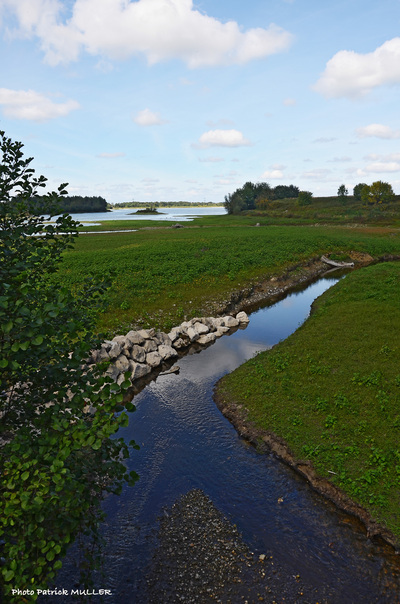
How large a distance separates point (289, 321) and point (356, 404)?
57.5ft

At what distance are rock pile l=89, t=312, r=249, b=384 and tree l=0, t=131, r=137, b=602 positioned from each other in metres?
13.8

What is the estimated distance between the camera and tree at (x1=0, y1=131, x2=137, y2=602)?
5199 mm

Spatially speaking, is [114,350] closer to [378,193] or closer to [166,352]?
[166,352]

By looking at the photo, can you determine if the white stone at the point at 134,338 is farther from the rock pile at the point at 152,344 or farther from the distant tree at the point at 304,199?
the distant tree at the point at 304,199

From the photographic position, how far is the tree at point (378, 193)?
5709 inches

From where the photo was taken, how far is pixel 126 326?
1192 inches

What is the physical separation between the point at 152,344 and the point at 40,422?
2080 centimetres

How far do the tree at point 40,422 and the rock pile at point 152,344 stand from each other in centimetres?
1376

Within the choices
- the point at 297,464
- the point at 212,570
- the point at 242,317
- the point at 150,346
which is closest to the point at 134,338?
the point at 150,346

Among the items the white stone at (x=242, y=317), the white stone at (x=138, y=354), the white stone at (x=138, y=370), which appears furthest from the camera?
the white stone at (x=242, y=317)

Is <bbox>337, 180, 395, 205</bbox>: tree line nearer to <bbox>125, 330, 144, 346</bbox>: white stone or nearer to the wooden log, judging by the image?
the wooden log

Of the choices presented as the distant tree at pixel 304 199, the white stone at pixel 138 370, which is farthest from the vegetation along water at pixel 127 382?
the distant tree at pixel 304 199

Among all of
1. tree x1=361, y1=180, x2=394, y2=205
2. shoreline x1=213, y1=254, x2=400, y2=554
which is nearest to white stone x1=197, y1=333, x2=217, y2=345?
shoreline x1=213, y1=254, x2=400, y2=554

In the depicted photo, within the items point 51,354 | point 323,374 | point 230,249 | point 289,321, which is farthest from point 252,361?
point 230,249
